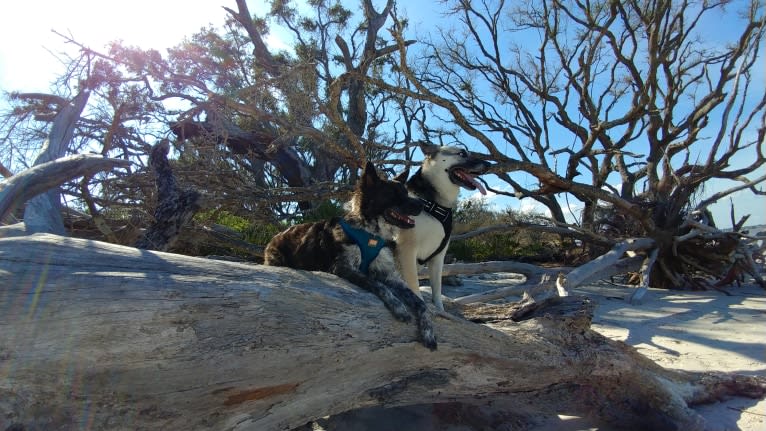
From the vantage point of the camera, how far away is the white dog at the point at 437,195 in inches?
156

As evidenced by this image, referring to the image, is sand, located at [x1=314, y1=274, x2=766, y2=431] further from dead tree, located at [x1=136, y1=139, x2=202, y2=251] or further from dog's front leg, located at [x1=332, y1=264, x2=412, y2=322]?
dead tree, located at [x1=136, y1=139, x2=202, y2=251]

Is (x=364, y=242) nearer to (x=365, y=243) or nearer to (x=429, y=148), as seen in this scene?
(x=365, y=243)

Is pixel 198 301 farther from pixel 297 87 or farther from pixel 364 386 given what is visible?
pixel 297 87

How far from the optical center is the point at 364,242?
10.0 ft

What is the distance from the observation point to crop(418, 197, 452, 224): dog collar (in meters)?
4.06

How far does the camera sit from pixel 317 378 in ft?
7.38

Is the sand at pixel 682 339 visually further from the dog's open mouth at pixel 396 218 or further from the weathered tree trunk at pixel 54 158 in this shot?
the weathered tree trunk at pixel 54 158

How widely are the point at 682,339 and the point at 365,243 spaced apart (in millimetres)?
4442

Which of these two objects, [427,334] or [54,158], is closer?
[427,334]

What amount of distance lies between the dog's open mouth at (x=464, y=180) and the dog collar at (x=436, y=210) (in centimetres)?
31

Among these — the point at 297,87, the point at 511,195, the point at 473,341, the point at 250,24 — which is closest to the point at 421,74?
the point at 250,24

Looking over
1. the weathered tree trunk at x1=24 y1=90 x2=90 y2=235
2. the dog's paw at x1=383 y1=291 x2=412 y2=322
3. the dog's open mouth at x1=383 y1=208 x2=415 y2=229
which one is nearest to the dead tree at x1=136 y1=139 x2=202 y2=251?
the weathered tree trunk at x1=24 y1=90 x2=90 y2=235

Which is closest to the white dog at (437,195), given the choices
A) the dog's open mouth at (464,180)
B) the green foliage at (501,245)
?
the dog's open mouth at (464,180)

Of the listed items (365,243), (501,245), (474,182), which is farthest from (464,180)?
(501,245)
